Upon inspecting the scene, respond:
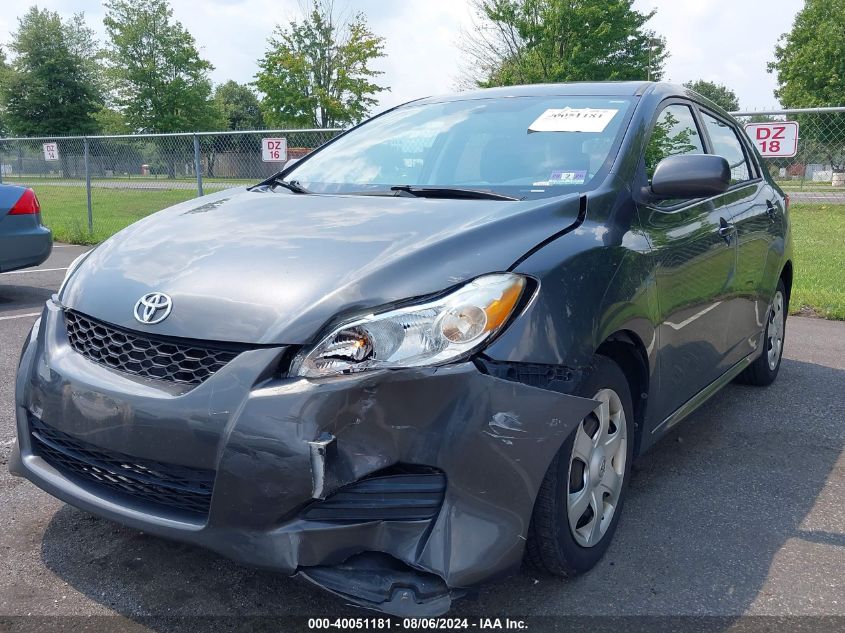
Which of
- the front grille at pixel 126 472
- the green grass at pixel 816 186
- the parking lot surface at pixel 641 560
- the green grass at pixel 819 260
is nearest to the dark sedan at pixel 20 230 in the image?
the parking lot surface at pixel 641 560

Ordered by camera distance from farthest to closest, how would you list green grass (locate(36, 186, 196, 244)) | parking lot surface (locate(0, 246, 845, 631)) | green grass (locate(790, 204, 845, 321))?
green grass (locate(36, 186, 196, 244)), green grass (locate(790, 204, 845, 321)), parking lot surface (locate(0, 246, 845, 631))

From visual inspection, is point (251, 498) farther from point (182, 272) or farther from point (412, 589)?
point (182, 272)

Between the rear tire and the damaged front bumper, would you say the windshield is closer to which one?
the damaged front bumper

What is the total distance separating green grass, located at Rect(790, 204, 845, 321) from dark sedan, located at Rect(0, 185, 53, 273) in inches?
274

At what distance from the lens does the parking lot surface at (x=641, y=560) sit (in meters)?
2.35

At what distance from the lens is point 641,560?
105 inches

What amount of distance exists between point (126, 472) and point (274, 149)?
28.7ft

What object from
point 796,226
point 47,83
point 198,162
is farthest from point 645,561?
point 47,83

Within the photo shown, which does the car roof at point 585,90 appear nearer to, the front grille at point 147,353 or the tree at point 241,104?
the front grille at point 147,353

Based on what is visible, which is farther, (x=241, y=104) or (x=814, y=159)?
(x=241, y=104)

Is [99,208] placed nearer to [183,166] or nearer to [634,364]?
[183,166]

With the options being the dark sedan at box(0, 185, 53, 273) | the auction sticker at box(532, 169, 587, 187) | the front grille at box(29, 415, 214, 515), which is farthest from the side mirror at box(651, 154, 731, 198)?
the dark sedan at box(0, 185, 53, 273)

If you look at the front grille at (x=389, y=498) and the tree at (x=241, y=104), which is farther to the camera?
the tree at (x=241, y=104)

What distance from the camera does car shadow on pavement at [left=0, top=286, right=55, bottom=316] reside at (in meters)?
6.93
